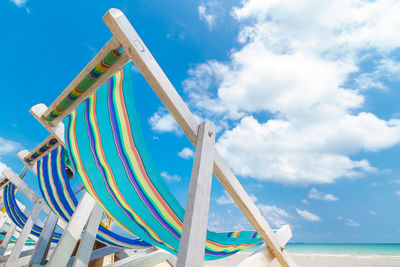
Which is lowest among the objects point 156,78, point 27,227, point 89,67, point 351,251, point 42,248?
point 42,248

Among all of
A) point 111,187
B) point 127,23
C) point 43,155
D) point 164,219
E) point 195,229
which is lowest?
point 195,229

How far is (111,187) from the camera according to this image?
1.50 meters

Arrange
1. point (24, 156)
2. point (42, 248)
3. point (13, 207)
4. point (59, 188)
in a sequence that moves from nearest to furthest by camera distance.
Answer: point (59, 188) < point (42, 248) < point (24, 156) < point (13, 207)

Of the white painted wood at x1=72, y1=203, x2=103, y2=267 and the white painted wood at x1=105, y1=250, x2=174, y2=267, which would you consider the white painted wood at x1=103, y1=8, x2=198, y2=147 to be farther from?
the white painted wood at x1=105, y1=250, x2=174, y2=267

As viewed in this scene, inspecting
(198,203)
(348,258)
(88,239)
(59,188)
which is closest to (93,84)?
(198,203)

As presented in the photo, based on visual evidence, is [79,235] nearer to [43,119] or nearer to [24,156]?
[43,119]

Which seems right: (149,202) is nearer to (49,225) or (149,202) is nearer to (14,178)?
(49,225)

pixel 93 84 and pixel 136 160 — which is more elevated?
pixel 93 84

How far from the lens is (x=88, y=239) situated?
194 centimetres

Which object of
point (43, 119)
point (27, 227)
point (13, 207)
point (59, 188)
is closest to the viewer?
point (43, 119)

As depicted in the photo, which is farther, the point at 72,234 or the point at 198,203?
the point at 72,234

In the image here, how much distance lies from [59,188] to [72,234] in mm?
872

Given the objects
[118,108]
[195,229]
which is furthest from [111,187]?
[195,229]

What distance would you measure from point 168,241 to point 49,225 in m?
2.27
